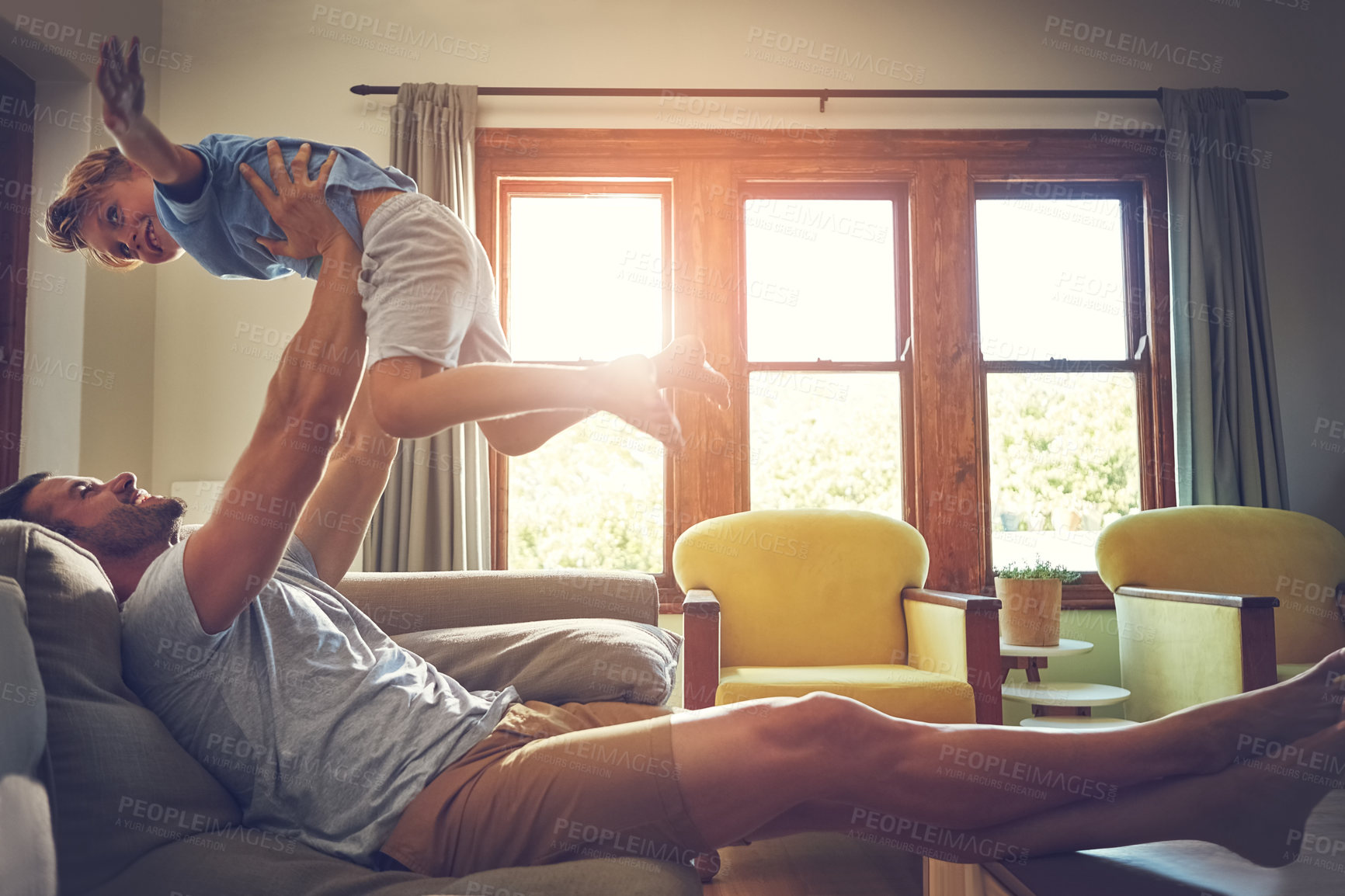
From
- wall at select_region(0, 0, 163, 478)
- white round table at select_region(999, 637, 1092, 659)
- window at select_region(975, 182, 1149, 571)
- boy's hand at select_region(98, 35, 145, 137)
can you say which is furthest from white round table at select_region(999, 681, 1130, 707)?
wall at select_region(0, 0, 163, 478)

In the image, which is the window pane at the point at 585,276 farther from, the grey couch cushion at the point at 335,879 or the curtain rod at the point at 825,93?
the grey couch cushion at the point at 335,879

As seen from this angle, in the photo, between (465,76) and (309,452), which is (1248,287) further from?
(309,452)

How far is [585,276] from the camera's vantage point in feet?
12.3

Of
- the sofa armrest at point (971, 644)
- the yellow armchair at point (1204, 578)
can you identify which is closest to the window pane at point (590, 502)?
the sofa armrest at point (971, 644)

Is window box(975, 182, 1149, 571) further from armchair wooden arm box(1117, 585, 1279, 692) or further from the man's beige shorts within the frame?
the man's beige shorts

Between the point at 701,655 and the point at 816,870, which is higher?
the point at 701,655

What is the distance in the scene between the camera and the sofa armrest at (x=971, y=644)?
2387 mm

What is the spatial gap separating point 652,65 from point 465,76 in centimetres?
77

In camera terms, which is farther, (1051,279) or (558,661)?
(1051,279)

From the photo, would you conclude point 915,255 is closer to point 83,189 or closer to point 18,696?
point 83,189

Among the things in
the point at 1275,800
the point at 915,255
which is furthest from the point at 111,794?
the point at 915,255

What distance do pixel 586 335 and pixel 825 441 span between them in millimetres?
1095

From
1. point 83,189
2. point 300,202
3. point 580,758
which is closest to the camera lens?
point 580,758

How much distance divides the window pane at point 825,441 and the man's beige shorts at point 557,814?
8.32 feet
